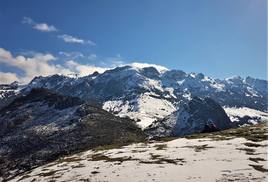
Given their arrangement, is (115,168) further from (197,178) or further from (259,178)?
(259,178)

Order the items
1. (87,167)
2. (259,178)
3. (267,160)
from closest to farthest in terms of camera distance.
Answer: (259,178)
(267,160)
(87,167)

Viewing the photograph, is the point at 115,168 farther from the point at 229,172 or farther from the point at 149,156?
the point at 229,172

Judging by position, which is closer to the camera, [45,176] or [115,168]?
[115,168]

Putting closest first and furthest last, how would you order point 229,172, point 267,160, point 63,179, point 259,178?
point 259,178 → point 229,172 → point 267,160 → point 63,179

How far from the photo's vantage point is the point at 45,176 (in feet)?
254

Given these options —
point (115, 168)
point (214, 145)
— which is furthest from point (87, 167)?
point (214, 145)

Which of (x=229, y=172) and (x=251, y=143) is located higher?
(x=251, y=143)

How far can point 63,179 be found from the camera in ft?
226

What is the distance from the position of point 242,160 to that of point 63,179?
3063 centimetres

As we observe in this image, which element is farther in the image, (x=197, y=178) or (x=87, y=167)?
(x=87, y=167)

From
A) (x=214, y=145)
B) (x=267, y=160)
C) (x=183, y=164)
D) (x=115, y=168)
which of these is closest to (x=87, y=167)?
(x=115, y=168)

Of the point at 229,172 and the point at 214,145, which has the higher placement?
the point at 214,145

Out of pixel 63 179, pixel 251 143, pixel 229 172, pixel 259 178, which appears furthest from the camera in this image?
pixel 251 143

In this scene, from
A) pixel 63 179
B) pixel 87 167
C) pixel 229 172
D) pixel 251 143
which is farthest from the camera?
pixel 251 143
